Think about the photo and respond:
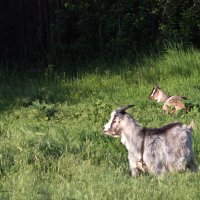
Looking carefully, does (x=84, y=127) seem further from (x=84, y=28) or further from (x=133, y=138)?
(x=84, y=28)

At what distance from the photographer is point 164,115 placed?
389 inches

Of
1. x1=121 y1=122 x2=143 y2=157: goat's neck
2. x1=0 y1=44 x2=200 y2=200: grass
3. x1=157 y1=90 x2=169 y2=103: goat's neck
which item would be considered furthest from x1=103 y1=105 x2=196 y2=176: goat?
x1=157 y1=90 x2=169 y2=103: goat's neck

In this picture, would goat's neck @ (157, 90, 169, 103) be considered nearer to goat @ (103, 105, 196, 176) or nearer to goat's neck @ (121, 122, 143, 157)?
goat's neck @ (121, 122, 143, 157)

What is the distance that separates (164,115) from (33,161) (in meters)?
3.17

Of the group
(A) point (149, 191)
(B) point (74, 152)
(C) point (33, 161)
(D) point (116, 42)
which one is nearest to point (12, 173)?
(C) point (33, 161)

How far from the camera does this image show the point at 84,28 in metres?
15.2

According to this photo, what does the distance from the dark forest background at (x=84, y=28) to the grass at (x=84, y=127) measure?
38.5 inches

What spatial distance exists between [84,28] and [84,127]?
21.5 ft

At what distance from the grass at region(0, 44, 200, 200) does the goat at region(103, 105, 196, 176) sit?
0.21m

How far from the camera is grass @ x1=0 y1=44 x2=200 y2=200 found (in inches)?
249

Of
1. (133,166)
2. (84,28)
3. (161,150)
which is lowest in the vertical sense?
(133,166)

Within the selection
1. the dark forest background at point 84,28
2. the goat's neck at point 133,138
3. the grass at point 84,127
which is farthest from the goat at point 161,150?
the dark forest background at point 84,28

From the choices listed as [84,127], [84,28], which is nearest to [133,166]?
[84,127]

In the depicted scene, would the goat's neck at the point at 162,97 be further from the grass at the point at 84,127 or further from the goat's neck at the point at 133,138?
the goat's neck at the point at 133,138
